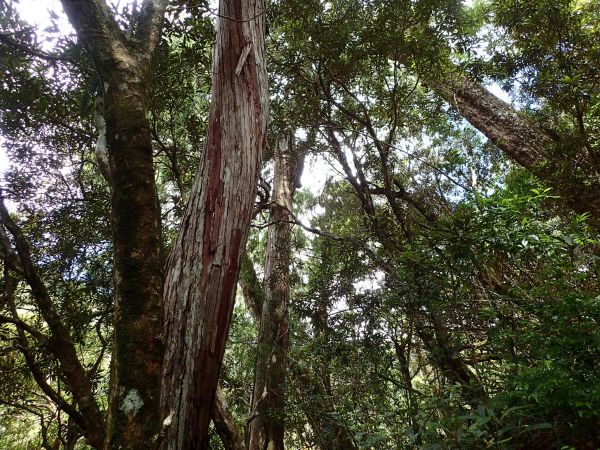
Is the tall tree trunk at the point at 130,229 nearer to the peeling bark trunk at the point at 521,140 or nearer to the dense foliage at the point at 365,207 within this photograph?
the dense foliage at the point at 365,207

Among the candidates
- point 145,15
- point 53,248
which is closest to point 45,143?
point 53,248

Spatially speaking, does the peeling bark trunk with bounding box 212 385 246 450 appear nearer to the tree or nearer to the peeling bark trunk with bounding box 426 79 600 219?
the tree

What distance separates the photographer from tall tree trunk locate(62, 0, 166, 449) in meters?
1.52

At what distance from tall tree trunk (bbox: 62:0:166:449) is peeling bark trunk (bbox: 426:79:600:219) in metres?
4.30

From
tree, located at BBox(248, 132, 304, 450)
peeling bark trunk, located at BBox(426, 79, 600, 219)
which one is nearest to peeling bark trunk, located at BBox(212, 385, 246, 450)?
tree, located at BBox(248, 132, 304, 450)

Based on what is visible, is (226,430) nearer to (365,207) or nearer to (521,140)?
(365,207)

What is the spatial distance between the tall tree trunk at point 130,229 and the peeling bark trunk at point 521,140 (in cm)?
430

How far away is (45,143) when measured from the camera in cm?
533

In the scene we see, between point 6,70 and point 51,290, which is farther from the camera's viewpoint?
point 51,290

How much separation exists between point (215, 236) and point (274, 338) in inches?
151

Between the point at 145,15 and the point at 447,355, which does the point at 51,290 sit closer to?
the point at 145,15

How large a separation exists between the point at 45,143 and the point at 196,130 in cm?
203

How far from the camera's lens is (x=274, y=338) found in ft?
18.7

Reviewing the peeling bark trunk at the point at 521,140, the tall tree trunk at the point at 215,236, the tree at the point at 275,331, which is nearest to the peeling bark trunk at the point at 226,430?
the tree at the point at 275,331
